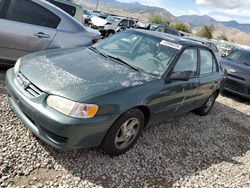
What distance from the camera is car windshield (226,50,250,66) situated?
9836 mm

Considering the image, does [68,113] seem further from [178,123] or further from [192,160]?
[178,123]

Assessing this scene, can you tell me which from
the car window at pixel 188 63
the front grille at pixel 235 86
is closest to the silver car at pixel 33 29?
the car window at pixel 188 63

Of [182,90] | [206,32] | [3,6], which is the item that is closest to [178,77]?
[182,90]

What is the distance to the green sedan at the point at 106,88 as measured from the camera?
324cm

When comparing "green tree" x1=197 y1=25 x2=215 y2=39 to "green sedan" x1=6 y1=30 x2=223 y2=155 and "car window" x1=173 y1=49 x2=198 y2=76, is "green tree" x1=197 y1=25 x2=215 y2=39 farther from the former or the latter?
"green sedan" x1=6 y1=30 x2=223 y2=155

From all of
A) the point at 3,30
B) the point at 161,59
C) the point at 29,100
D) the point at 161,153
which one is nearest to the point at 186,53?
the point at 161,59

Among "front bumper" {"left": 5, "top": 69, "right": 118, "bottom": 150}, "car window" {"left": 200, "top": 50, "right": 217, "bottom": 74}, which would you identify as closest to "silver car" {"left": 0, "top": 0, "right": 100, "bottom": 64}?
"front bumper" {"left": 5, "top": 69, "right": 118, "bottom": 150}

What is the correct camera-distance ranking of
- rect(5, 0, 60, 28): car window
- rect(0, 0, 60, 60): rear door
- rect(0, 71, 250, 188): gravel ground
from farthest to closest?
rect(5, 0, 60, 28): car window, rect(0, 0, 60, 60): rear door, rect(0, 71, 250, 188): gravel ground

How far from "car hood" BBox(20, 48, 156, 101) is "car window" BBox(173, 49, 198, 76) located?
0.70 m

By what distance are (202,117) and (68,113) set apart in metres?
3.99

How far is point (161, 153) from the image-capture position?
14.2ft

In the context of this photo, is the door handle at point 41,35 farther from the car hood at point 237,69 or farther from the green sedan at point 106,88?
the car hood at point 237,69

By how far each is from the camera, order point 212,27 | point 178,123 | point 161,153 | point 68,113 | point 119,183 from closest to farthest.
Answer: point 68,113 < point 119,183 < point 161,153 < point 178,123 < point 212,27

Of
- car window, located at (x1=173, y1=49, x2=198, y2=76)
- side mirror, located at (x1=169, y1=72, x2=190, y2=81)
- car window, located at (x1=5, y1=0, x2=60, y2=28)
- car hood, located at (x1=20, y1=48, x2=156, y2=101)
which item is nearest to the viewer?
car hood, located at (x1=20, y1=48, x2=156, y2=101)
